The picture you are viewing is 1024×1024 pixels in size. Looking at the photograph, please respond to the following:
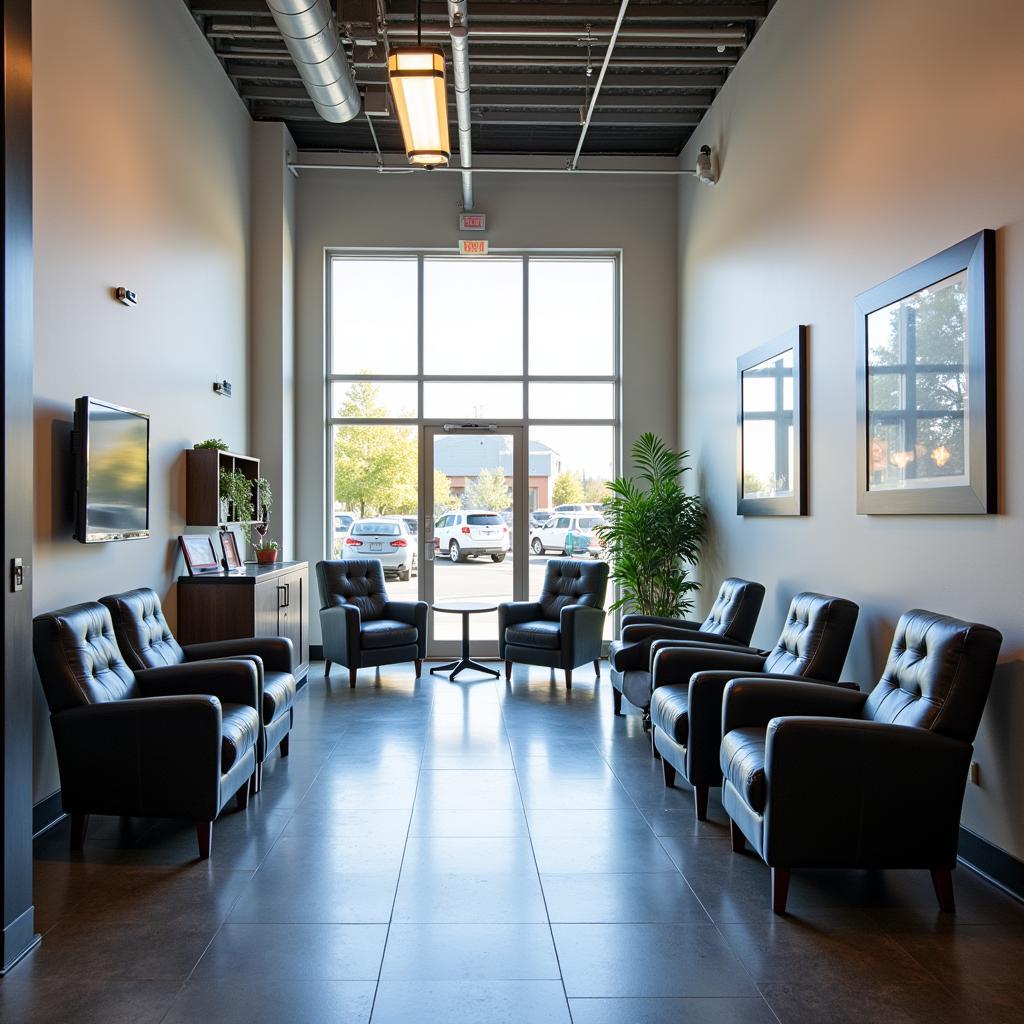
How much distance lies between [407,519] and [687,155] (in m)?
4.24

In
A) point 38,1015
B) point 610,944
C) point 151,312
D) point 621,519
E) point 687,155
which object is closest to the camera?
point 38,1015

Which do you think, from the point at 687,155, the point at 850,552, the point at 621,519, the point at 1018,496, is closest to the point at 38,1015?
the point at 1018,496

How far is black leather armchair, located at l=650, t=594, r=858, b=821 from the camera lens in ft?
13.5

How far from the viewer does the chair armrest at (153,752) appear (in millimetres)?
3639

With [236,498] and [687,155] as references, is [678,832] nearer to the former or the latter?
[236,498]

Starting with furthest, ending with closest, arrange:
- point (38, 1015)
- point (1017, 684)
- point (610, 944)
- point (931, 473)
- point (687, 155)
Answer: point (687, 155), point (931, 473), point (1017, 684), point (610, 944), point (38, 1015)

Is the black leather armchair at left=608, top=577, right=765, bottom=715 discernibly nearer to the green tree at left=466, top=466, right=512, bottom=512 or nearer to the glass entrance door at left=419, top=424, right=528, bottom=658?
the glass entrance door at left=419, top=424, right=528, bottom=658

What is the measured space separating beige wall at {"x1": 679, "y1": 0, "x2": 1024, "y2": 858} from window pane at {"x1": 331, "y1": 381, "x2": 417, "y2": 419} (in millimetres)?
2910

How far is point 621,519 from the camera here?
7625 mm

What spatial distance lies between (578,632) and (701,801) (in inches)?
125

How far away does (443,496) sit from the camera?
8.75 meters

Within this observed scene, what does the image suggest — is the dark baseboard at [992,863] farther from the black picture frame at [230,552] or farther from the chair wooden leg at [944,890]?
the black picture frame at [230,552]

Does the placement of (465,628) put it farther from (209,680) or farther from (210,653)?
(209,680)

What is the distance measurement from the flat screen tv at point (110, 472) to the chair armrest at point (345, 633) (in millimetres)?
2336
